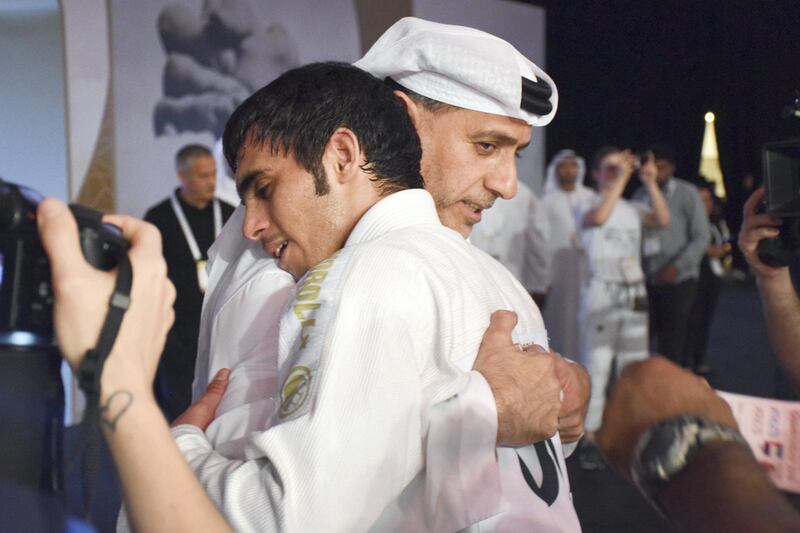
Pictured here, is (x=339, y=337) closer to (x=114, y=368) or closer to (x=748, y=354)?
(x=114, y=368)

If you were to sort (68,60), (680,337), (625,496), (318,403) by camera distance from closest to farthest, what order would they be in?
(318,403) < (625,496) < (68,60) < (680,337)

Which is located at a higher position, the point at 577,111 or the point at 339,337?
the point at 577,111

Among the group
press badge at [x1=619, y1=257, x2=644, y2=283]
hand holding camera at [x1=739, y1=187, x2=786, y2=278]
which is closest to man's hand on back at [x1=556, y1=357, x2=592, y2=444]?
hand holding camera at [x1=739, y1=187, x2=786, y2=278]

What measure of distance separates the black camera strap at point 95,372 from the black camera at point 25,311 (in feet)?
0.09

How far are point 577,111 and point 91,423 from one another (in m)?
11.3

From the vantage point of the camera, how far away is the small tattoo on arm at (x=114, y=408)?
33.2 inches

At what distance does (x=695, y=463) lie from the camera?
0.78 metres

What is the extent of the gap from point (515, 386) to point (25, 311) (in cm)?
63

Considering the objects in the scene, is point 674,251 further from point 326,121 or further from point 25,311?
point 25,311

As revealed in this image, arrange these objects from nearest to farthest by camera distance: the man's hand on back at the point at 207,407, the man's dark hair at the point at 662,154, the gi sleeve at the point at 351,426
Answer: the gi sleeve at the point at 351,426 < the man's hand on back at the point at 207,407 < the man's dark hair at the point at 662,154

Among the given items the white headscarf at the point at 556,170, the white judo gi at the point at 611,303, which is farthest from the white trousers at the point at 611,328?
the white headscarf at the point at 556,170

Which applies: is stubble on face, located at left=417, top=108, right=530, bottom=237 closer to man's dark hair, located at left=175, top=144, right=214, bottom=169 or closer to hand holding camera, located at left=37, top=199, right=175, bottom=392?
hand holding camera, located at left=37, top=199, right=175, bottom=392

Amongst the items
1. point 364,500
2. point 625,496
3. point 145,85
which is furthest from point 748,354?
point 364,500

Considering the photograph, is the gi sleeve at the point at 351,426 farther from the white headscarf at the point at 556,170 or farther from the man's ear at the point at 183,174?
the white headscarf at the point at 556,170
